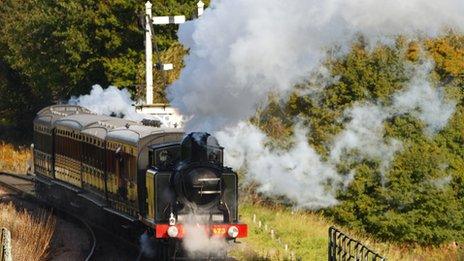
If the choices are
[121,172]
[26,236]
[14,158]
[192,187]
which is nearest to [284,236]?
[121,172]

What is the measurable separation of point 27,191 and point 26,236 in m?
15.5

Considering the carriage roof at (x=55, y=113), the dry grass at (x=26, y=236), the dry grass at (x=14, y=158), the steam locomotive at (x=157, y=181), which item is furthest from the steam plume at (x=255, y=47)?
the dry grass at (x=14, y=158)

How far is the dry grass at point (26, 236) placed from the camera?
16.5 meters

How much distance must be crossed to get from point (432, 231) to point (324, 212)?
23.0ft

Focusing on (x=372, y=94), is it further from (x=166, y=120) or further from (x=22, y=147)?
(x=22, y=147)

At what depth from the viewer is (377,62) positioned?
33062 millimetres

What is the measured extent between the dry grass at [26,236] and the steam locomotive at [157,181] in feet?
5.76

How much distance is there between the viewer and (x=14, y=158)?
49625mm

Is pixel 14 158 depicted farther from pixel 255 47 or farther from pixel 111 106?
pixel 255 47

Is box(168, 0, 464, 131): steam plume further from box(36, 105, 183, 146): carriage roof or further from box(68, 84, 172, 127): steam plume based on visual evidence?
box(68, 84, 172, 127): steam plume

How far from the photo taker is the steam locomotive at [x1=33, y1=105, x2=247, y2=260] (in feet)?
55.3

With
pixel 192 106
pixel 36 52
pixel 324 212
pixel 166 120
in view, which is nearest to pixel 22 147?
pixel 36 52

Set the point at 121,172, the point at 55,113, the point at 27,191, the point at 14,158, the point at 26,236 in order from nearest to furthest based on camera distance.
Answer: the point at 26,236 → the point at 121,172 → the point at 55,113 → the point at 27,191 → the point at 14,158

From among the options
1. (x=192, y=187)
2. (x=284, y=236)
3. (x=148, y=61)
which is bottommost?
(x=284, y=236)
